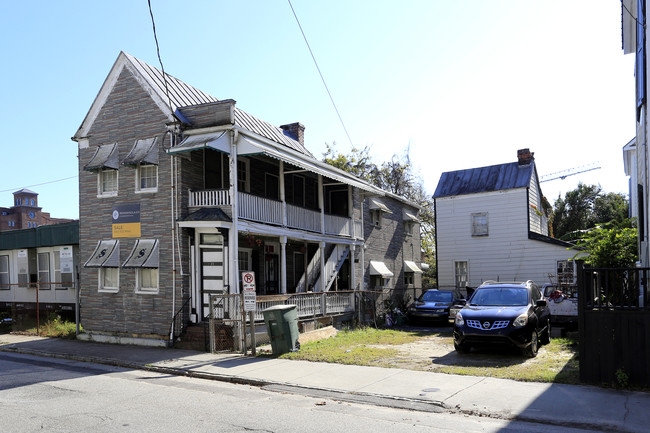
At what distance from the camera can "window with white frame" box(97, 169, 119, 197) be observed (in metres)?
17.0

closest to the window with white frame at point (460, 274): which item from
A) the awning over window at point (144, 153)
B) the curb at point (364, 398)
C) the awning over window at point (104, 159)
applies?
the awning over window at point (144, 153)

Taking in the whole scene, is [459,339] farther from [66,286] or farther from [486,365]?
[66,286]

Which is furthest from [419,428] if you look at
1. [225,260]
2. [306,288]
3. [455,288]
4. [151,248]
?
[455,288]

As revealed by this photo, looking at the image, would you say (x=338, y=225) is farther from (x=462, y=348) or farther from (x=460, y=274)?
(x=462, y=348)

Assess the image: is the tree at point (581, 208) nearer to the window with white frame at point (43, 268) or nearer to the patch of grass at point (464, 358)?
the patch of grass at point (464, 358)

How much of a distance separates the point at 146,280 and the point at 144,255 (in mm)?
1005

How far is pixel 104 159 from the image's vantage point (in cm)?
1662

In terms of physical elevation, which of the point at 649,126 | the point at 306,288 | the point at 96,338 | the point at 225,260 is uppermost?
the point at 649,126

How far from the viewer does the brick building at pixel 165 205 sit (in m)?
15.2

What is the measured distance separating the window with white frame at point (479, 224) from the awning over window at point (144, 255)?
53.7 feet

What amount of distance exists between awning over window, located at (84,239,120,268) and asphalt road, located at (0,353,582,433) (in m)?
5.65

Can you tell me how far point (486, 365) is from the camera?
11109mm

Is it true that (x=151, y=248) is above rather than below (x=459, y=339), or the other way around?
above

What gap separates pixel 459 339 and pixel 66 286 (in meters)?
15.7
